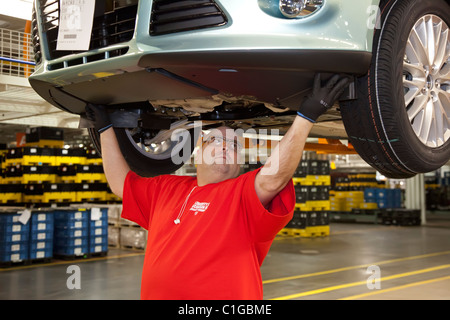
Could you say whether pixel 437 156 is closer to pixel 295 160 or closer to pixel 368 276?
pixel 295 160

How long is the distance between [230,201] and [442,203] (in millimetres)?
28500

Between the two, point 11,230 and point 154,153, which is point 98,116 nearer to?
point 154,153

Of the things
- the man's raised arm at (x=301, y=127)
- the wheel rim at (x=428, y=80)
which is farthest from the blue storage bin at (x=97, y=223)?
the man's raised arm at (x=301, y=127)

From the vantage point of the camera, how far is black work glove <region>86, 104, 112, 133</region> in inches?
105

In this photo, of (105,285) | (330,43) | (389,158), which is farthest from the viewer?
(105,285)

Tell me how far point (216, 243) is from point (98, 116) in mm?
954

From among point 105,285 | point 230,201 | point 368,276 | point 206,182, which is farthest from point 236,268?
point 368,276

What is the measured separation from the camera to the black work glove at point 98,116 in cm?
268

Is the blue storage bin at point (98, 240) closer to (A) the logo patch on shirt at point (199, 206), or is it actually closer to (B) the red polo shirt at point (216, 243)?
(B) the red polo shirt at point (216, 243)

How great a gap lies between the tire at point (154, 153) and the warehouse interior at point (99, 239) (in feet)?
4.15

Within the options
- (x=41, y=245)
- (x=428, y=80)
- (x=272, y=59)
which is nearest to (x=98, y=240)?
(x=41, y=245)

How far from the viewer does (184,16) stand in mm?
2020

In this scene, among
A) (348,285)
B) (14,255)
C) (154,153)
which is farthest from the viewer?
(14,255)

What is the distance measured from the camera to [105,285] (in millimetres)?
8898
